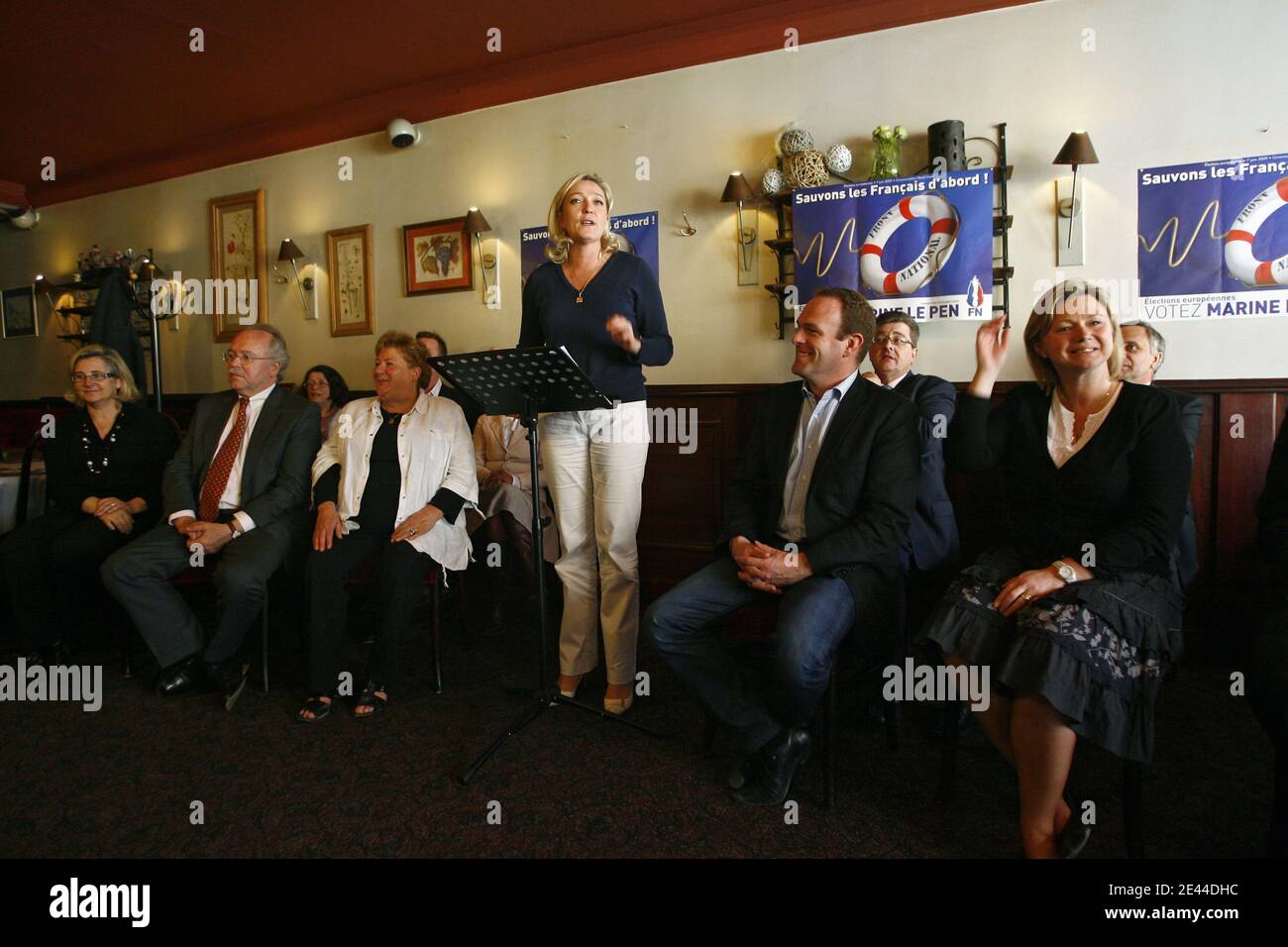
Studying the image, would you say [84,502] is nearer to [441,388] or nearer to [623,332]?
[441,388]

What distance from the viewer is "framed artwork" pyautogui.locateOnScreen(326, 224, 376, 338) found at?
217 inches

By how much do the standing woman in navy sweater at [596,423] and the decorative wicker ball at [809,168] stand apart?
5.48 ft

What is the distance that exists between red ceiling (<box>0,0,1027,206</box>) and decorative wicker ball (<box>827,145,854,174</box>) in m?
0.63

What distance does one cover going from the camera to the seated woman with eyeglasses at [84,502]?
10.9 ft

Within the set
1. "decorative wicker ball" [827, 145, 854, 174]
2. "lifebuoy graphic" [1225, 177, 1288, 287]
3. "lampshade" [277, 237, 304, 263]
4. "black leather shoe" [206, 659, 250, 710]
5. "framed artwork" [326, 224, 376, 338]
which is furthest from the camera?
"lampshade" [277, 237, 304, 263]

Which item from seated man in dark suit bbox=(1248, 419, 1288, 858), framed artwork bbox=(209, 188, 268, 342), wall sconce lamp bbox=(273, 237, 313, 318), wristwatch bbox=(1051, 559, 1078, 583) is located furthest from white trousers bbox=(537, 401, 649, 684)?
framed artwork bbox=(209, 188, 268, 342)

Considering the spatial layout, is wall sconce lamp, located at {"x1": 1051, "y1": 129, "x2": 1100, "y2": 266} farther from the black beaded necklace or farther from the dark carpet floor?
the black beaded necklace

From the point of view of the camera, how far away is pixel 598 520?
271cm

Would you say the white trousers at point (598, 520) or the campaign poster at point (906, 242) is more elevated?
the campaign poster at point (906, 242)
